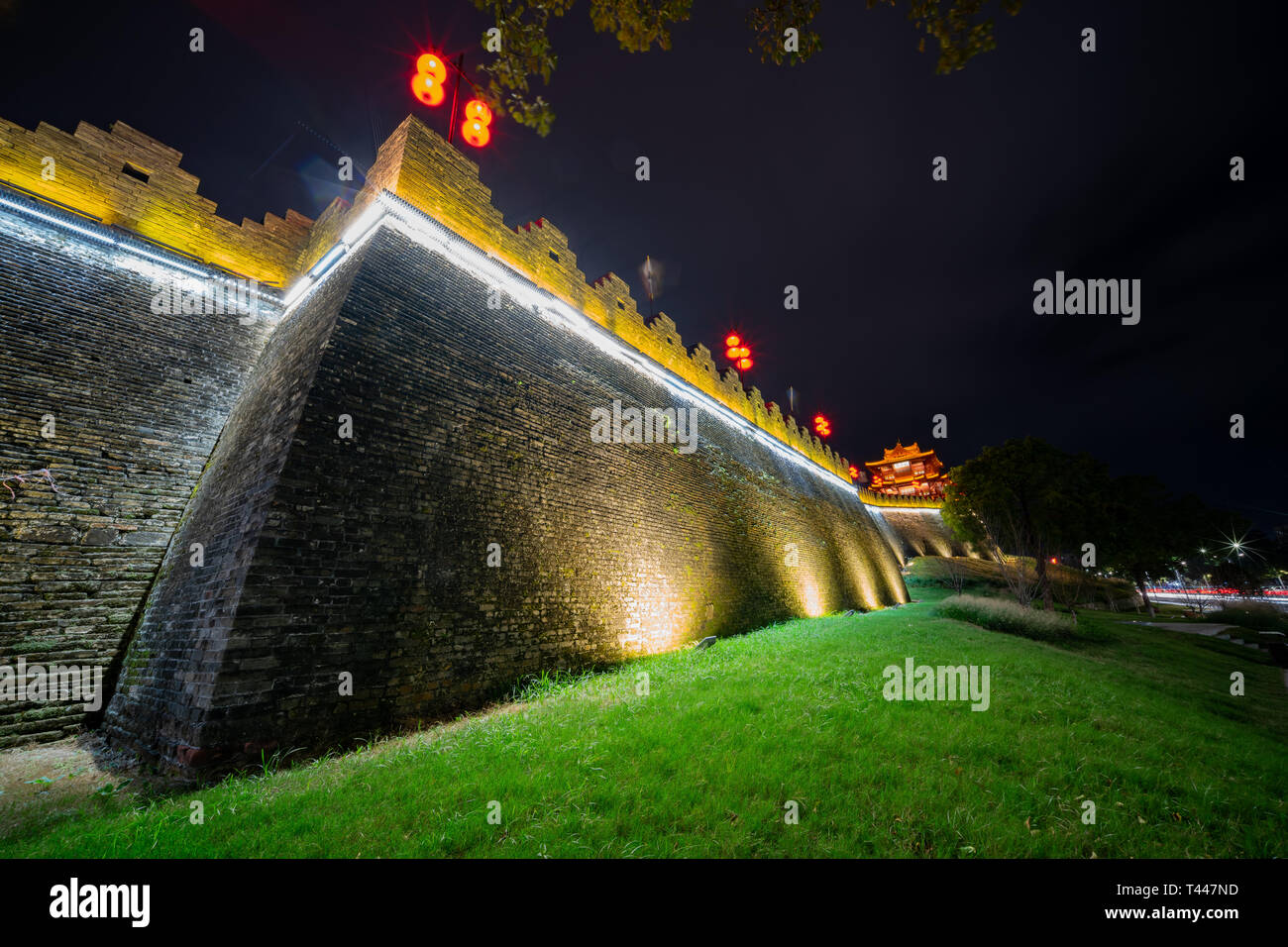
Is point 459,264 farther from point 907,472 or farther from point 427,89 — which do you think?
point 907,472

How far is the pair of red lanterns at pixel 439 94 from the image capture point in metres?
8.12

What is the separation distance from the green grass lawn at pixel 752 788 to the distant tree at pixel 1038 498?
56.0 feet

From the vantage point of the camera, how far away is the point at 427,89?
8.21m

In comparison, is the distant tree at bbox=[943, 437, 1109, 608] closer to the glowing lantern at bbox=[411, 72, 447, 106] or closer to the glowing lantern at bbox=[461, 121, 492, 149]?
the glowing lantern at bbox=[461, 121, 492, 149]

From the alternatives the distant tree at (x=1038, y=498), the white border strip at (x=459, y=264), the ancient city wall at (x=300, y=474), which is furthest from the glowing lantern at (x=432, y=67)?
the distant tree at (x=1038, y=498)

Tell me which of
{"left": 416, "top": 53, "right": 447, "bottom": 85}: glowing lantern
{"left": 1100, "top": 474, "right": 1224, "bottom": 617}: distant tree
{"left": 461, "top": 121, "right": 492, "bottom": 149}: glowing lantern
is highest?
{"left": 416, "top": 53, "right": 447, "bottom": 85}: glowing lantern

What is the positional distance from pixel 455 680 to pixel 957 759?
4898 mm

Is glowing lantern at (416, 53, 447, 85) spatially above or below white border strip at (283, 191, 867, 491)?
above

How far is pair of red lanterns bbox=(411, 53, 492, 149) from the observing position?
26.7 ft

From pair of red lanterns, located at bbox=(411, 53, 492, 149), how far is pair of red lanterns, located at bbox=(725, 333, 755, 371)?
13.1m

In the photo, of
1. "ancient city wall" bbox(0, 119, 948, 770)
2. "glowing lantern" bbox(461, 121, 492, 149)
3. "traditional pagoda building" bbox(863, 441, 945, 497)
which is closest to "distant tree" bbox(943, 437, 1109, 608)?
"ancient city wall" bbox(0, 119, 948, 770)

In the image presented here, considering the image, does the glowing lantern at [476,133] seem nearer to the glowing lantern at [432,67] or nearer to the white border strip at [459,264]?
the glowing lantern at [432,67]
